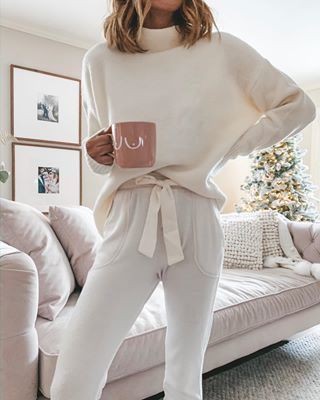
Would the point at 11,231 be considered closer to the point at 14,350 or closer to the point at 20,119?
the point at 14,350

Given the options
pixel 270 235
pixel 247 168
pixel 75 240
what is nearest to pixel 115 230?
pixel 75 240

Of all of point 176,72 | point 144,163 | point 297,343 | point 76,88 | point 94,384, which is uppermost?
point 76,88

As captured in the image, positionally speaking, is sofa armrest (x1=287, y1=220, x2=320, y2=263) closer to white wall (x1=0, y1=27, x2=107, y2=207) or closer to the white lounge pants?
the white lounge pants

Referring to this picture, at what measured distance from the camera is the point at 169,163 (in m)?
0.85

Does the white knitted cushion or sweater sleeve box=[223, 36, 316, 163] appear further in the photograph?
the white knitted cushion

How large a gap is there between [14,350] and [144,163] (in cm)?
79

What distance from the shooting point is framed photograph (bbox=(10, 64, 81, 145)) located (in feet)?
10.1

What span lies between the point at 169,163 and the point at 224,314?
103cm

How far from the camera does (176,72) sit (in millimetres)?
885

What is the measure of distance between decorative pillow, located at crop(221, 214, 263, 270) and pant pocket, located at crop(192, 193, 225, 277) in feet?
5.09

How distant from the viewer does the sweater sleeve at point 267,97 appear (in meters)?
0.91

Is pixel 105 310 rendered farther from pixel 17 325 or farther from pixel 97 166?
pixel 17 325

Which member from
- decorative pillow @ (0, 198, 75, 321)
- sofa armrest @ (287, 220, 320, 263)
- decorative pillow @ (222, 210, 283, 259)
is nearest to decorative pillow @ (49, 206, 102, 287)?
decorative pillow @ (0, 198, 75, 321)

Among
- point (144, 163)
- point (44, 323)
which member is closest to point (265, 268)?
point (44, 323)
